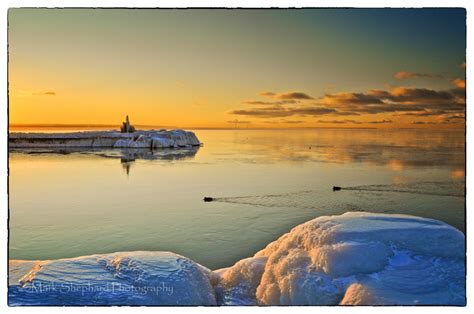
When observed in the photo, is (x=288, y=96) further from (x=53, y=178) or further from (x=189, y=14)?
(x=53, y=178)

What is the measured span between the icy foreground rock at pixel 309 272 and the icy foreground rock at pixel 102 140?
1.70 meters

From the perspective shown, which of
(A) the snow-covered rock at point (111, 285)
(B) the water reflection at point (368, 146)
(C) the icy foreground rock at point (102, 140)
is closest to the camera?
(A) the snow-covered rock at point (111, 285)

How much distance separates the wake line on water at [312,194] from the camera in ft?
18.1

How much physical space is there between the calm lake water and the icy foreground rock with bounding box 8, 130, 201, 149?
9.1 inches

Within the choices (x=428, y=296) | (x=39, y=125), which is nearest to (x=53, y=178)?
(x=39, y=125)

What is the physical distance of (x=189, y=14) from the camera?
5.06 m

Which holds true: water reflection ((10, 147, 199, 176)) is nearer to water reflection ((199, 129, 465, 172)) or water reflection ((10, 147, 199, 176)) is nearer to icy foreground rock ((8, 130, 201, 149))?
icy foreground rock ((8, 130, 201, 149))

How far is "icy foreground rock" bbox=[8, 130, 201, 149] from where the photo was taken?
5.76 meters

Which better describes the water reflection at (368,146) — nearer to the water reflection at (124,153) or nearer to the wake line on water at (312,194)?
the wake line on water at (312,194)

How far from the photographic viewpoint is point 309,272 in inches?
161

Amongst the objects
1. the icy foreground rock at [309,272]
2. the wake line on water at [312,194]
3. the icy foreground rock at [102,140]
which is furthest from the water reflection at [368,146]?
the icy foreground rock at [102,140]

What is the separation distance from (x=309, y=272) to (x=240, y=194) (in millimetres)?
3135

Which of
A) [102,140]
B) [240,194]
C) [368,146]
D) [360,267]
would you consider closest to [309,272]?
[360,267]

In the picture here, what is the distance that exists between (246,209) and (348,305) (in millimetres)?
2875
